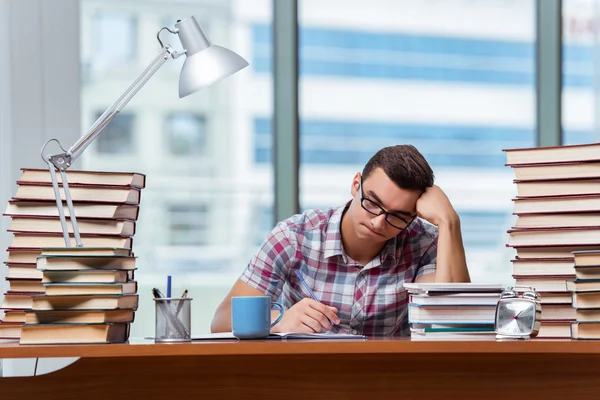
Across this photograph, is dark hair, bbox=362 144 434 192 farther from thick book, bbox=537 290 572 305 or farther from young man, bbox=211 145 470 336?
thick book, bbox=537 290 572 305

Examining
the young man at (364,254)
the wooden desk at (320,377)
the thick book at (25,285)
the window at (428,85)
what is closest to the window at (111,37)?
the window at (428,85)

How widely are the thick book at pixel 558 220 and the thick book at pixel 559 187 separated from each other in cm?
5

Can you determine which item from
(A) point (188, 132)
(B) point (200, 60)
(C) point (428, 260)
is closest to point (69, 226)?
(B) point (200, 60)

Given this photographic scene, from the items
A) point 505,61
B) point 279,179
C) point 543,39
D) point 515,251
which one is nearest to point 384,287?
point 515,251

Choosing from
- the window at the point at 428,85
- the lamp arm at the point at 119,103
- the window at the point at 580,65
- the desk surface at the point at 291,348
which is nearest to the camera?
the desk surface at the point at 291,348

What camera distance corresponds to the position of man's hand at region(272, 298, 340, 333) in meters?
1.85

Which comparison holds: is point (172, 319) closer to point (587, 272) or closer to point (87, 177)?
point (87, 177)

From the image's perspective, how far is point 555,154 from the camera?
5.83ft

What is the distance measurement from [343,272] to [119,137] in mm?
5023

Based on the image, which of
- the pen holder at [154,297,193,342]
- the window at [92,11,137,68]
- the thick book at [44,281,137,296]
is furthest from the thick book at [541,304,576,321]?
the window at [92,11,137,68]

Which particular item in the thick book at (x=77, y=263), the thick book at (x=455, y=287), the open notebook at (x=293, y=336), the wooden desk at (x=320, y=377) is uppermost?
the thick book at (x=77, y=263)

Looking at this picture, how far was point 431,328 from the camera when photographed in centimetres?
166

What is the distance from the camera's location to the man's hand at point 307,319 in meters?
1.85

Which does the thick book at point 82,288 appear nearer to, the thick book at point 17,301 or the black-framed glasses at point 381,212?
the thick book at point 17,301
